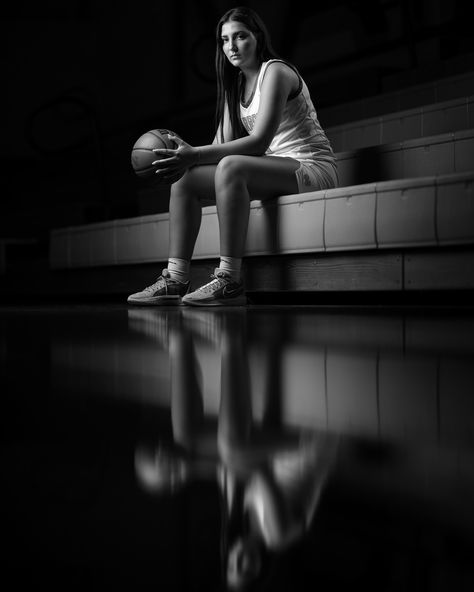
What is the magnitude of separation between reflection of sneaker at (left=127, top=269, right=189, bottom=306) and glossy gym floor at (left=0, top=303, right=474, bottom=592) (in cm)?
145

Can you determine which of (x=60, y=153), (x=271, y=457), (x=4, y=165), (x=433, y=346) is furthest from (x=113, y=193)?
(x=271, y=457)

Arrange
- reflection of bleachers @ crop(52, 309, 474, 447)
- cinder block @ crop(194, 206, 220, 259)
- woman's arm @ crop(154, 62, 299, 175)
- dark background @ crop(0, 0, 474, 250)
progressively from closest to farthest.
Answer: reflection of bleachers @ crop(52, 309, 474, 447), woman's arm @ crop(154, 62, 299, 175), cinder block @ crop(194, 206, 220, 259), dark background @ crop(0, 0, 474, 250)

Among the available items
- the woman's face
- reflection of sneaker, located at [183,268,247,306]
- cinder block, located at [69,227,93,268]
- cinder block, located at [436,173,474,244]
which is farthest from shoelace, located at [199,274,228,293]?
cinder block, located at [69,227,93,268]

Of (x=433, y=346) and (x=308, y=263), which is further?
(x=308, y=263)

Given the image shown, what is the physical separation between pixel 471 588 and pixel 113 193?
3.68 metres

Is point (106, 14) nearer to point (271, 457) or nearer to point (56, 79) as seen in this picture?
point (56, 79)

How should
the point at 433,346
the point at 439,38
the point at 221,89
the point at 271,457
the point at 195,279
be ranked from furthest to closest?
the point at 439,38
the point at 195,279
the point at 221,89
the point at 433,346
the point at 271,457

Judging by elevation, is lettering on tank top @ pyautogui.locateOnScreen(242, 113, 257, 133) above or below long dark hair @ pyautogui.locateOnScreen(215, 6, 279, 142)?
below

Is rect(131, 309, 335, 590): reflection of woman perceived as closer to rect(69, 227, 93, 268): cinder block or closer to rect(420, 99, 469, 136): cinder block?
rect(420, 99, 469, 136): cinder block

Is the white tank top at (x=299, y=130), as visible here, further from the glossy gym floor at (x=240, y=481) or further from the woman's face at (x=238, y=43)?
the glossy gym floor at (x=240, y=481)

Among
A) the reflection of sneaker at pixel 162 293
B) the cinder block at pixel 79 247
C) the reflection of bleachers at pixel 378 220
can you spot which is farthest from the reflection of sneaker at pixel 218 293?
the cinder block at pixel 79 247

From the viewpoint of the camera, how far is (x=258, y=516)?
18cm

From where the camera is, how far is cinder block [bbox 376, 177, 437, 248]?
1809mm

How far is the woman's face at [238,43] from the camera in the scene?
6.76 ft
